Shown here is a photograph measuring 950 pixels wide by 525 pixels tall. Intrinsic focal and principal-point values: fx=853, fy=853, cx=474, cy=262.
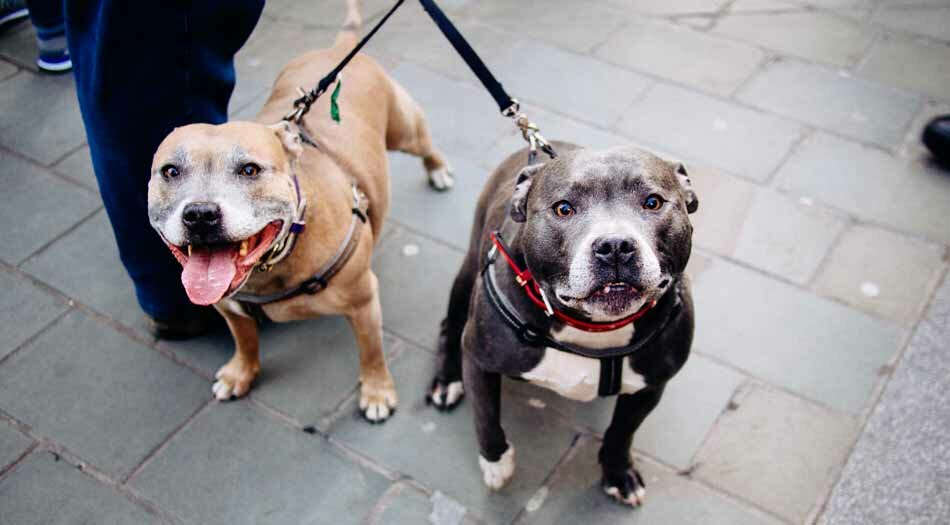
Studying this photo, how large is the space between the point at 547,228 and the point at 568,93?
9.58ft

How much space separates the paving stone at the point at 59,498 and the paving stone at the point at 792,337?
8.06 feet

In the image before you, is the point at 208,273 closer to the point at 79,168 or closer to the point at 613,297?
the point at 613,297

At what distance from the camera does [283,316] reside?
3199 mm

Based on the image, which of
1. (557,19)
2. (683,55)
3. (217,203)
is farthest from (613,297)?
(557,19)

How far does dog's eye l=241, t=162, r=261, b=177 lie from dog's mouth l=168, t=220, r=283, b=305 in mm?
170

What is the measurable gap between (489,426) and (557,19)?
3.59 meters

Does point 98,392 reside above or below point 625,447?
below

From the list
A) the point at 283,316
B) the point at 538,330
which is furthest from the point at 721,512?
the point at 283,316

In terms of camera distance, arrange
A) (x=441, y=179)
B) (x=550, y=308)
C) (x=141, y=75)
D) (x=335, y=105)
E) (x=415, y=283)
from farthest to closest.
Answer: (x=441, y=179) → (x=415, y=283) → (x=335, y=105) → (x=141, y=75) → (x=550, y=308)

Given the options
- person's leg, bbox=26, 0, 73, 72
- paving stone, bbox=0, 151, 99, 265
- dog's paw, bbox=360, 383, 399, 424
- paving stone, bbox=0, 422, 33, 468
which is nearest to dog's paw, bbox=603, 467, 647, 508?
dog's paw, bbox=360, 383, 399, 424

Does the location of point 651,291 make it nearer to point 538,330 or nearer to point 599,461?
point 538,330

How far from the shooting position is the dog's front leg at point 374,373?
11.1ft

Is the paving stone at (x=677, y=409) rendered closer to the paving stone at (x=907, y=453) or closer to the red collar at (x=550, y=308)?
the paving stone at (x=907, y=453)

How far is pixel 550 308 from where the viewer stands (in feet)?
8.36
